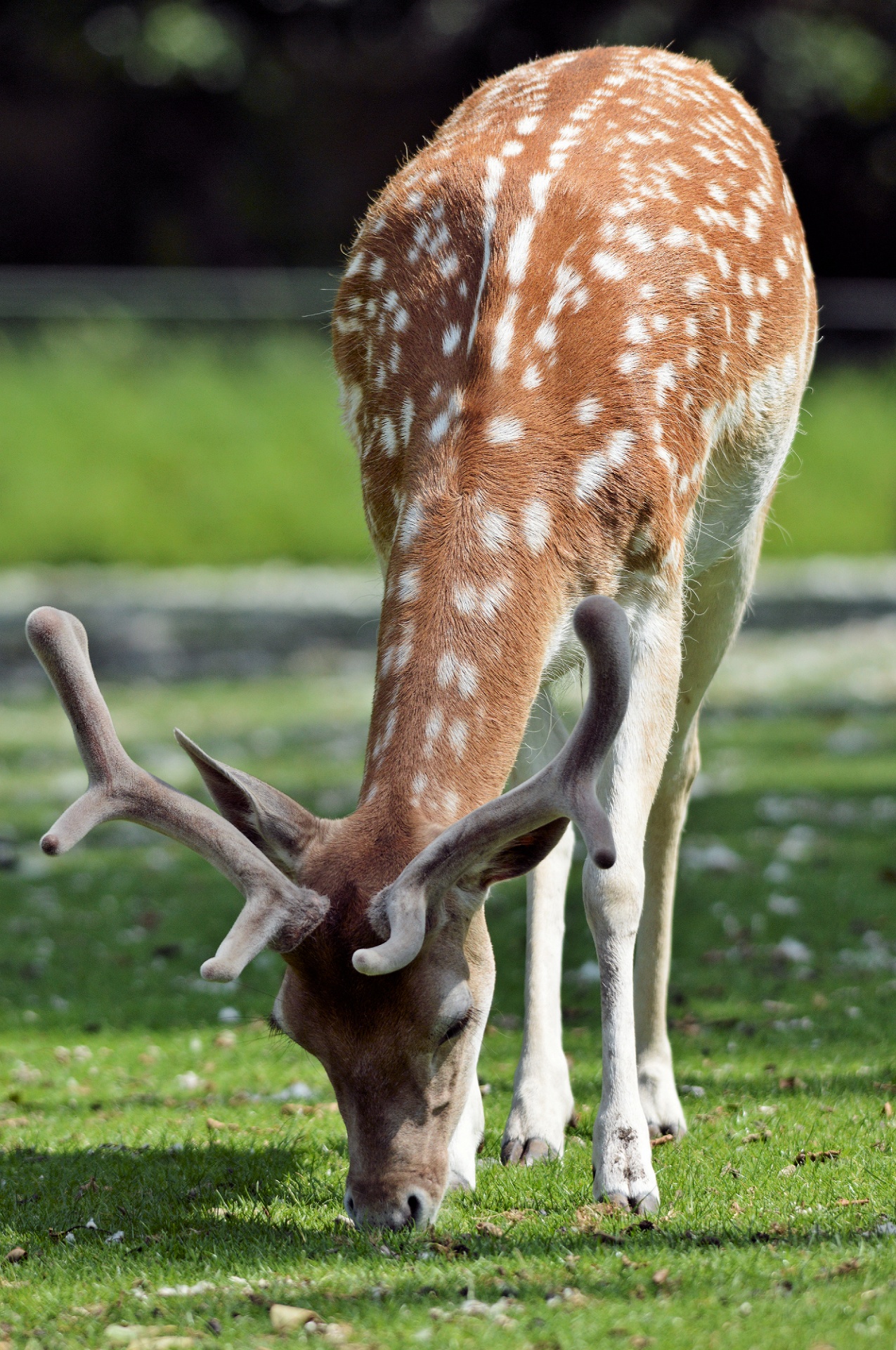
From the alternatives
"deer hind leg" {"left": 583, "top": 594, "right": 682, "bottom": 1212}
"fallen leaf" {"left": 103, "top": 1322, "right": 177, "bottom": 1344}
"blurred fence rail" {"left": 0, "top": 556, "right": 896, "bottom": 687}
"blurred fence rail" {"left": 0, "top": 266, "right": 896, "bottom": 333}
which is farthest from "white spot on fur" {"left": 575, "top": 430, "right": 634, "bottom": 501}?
"blurred fence rail" {"left": 0, "top": 266, "right": 896, "bottom": 333}

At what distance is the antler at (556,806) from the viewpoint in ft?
11.0

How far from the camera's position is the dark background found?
25891 millimetres

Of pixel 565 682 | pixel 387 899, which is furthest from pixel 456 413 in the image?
pixel 387 899

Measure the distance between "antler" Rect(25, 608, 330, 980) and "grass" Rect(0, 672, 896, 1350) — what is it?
2.34 feet

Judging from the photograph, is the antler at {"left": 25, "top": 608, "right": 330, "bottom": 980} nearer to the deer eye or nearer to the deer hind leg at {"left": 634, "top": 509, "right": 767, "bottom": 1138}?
the deer eye

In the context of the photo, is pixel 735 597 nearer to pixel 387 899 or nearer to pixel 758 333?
pixel 758 333

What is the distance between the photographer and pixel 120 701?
12016mm

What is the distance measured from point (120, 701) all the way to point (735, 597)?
7465 millimetres

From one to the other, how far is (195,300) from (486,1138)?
1597 centimetres

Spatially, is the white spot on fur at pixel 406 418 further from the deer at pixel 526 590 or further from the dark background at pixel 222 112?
the dark background at pixel 222 112

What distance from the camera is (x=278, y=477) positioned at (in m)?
18.3

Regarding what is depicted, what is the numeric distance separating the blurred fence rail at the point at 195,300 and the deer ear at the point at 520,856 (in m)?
15.9

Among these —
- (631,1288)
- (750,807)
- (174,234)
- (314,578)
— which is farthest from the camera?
(174,234)

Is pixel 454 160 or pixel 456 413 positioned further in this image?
pixel 454 160
